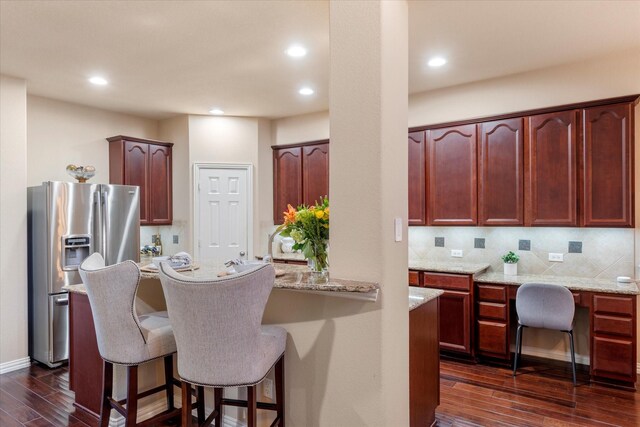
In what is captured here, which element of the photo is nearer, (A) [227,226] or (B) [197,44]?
(B) [197,44]

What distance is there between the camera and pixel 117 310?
2039 millimetres

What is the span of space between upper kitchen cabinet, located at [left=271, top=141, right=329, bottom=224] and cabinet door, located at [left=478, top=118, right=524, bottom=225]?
196 centimetres

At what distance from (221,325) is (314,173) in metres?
3.81

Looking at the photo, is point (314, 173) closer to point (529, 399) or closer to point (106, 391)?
point (529, 399)

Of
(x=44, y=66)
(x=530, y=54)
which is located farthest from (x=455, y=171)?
(x=44, y=66)

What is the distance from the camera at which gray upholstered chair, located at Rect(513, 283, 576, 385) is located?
3240 mm

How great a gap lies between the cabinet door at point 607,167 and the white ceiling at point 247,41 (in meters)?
0.58

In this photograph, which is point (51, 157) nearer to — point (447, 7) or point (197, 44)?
point (197, 44)

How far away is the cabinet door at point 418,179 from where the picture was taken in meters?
4.38

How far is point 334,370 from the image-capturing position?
207cm

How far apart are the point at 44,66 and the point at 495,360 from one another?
4981 millimetres

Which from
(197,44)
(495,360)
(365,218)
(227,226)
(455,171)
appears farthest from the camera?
(227,226)

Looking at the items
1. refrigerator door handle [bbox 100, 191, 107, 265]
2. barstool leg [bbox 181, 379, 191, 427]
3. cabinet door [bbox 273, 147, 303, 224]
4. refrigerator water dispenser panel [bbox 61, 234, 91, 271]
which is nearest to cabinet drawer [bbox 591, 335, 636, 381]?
barstool leg [bbox 181, 379, 191, 427]

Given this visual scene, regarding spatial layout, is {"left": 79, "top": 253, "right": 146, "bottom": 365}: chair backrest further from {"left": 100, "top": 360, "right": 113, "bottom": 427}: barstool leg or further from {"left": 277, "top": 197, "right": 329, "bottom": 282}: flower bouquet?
{"left": 277, "top": 197, "right": 329, "bottom": 282}: flower bouquet
